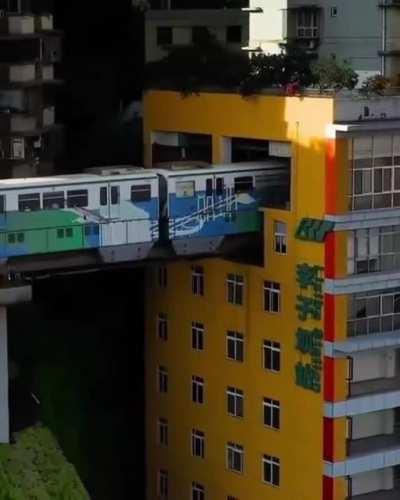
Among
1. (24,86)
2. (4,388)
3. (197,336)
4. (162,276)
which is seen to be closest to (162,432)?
(197,336)

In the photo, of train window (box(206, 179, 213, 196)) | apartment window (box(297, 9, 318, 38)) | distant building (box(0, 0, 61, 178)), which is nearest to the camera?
train window (box(206, 179, 213, 196))

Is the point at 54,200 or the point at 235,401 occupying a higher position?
the point at 54,200

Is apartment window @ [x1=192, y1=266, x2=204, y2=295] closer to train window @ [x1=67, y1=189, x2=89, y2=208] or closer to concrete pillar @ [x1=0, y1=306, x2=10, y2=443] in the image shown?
train window @ [x1=67, y1=189, x2=89, y2=208]

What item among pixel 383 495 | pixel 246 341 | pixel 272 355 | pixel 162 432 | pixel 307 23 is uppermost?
pixel 307 23

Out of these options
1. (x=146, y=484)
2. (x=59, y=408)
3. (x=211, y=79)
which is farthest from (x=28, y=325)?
(x=211, y=79)

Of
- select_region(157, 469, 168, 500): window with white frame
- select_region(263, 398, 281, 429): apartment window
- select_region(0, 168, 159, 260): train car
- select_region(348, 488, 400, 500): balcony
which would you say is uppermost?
select_region(0, 168, 159, 260): train car

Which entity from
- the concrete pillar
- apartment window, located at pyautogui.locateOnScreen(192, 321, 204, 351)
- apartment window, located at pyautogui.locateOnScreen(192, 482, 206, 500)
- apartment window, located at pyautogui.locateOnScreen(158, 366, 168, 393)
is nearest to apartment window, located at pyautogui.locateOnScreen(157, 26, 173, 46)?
apartment window, located at pyautogui.locateOnScreen(192, 321, 204, 351)

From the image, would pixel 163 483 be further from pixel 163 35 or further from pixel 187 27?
pixel 187 27
